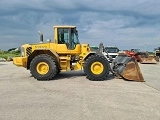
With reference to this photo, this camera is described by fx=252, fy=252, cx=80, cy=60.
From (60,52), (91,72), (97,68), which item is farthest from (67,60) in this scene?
(97,68)

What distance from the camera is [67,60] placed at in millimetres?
12844

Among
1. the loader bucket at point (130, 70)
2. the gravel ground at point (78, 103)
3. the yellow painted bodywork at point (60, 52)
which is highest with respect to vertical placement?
the yellow painted bodywork at point (60, 52)

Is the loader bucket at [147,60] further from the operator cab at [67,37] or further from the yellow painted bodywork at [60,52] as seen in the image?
the operator cab at [67,37]

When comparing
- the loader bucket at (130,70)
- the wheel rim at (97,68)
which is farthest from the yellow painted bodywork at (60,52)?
the loader bucket at (130,70)

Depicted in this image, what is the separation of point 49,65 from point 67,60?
1023mm

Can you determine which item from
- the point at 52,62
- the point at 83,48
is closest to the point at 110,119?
the point at 52,62

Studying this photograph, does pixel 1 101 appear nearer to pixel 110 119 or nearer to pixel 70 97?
pixel 70 97

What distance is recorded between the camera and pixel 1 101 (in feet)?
25.0

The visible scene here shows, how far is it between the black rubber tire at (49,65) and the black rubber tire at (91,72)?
1.54 m

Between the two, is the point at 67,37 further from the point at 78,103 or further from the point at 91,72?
the point at 78,103

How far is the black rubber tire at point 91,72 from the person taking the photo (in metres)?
12.2

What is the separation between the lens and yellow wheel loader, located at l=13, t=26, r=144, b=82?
1230 cm

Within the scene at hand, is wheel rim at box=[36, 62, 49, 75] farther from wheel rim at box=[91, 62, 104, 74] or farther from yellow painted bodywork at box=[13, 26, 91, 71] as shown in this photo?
wheel rim at box=[91, 62, 104, 74]

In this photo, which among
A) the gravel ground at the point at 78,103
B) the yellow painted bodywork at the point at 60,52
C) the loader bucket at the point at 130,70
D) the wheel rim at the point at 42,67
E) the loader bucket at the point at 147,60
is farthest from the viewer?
the loader bucket at the point at 147,60
